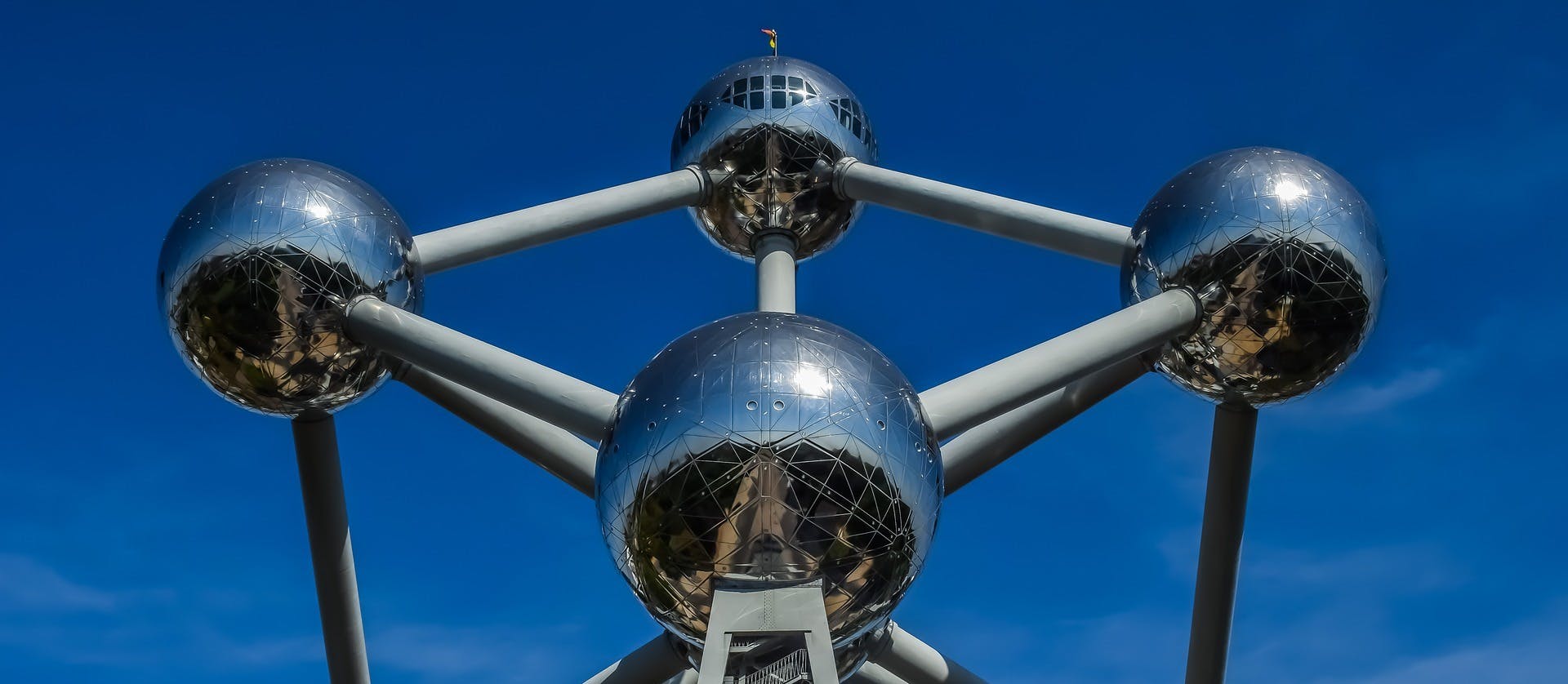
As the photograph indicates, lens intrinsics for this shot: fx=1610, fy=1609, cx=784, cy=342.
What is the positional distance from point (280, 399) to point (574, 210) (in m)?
2.49

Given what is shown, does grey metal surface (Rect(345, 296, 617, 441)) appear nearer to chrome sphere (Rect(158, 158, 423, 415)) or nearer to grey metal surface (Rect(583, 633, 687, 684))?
chrome sphere (Rect(158, 158, 423, 415))

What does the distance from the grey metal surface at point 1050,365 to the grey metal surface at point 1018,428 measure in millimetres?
645

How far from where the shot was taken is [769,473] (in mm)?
7230

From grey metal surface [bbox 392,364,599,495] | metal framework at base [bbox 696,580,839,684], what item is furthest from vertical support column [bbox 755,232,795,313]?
metal framework at base [bbox 696,580,839,684]

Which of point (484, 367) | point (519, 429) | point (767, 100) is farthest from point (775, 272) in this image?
point (484, 367)

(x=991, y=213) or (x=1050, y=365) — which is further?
(x=991, y=213)

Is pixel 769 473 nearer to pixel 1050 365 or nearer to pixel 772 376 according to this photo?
pixel 772 376

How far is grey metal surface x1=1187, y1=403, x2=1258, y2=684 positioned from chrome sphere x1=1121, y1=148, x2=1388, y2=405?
42 cm

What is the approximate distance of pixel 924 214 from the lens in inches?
484

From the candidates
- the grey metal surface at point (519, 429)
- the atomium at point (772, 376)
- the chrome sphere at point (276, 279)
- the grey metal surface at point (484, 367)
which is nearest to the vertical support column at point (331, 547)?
the atomium at point (772, 376)

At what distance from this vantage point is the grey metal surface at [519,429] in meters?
9.76

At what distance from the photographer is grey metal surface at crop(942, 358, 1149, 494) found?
10453 mm

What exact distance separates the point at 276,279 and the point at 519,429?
177cm

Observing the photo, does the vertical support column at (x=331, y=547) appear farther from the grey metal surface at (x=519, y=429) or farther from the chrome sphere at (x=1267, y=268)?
the chrome sphere at (x=1267, y=268)
